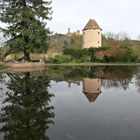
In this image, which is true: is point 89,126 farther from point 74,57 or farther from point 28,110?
point 74,57

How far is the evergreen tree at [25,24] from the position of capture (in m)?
46.6

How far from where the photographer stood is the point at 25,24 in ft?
156

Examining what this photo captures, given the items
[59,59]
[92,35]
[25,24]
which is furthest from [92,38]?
[25,24]

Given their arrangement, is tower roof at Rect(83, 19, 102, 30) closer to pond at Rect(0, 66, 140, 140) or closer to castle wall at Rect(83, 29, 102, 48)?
castle wall at Rect(83, 29, 102, 48)

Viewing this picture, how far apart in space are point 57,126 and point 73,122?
76 cm

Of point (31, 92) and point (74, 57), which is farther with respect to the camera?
point (74, 57)

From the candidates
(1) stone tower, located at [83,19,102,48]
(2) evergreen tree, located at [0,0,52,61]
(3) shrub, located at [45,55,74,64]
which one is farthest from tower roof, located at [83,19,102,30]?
(2) evergreen tree, located at [0,0,52,61]

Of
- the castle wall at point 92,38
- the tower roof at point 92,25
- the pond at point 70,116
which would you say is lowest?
the pond at point 70,116

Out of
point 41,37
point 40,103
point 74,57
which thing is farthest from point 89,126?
point 74,57

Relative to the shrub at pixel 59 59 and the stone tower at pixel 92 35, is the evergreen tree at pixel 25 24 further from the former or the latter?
the stone tower at pixel 92 35

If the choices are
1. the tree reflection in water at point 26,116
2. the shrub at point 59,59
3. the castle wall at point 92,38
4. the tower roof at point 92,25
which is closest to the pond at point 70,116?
the tree reflection in water at point 26,116

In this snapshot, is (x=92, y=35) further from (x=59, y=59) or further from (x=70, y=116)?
(x=70, y=116)

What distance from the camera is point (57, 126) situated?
961cm

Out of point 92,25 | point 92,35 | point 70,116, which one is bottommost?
point 70,116
